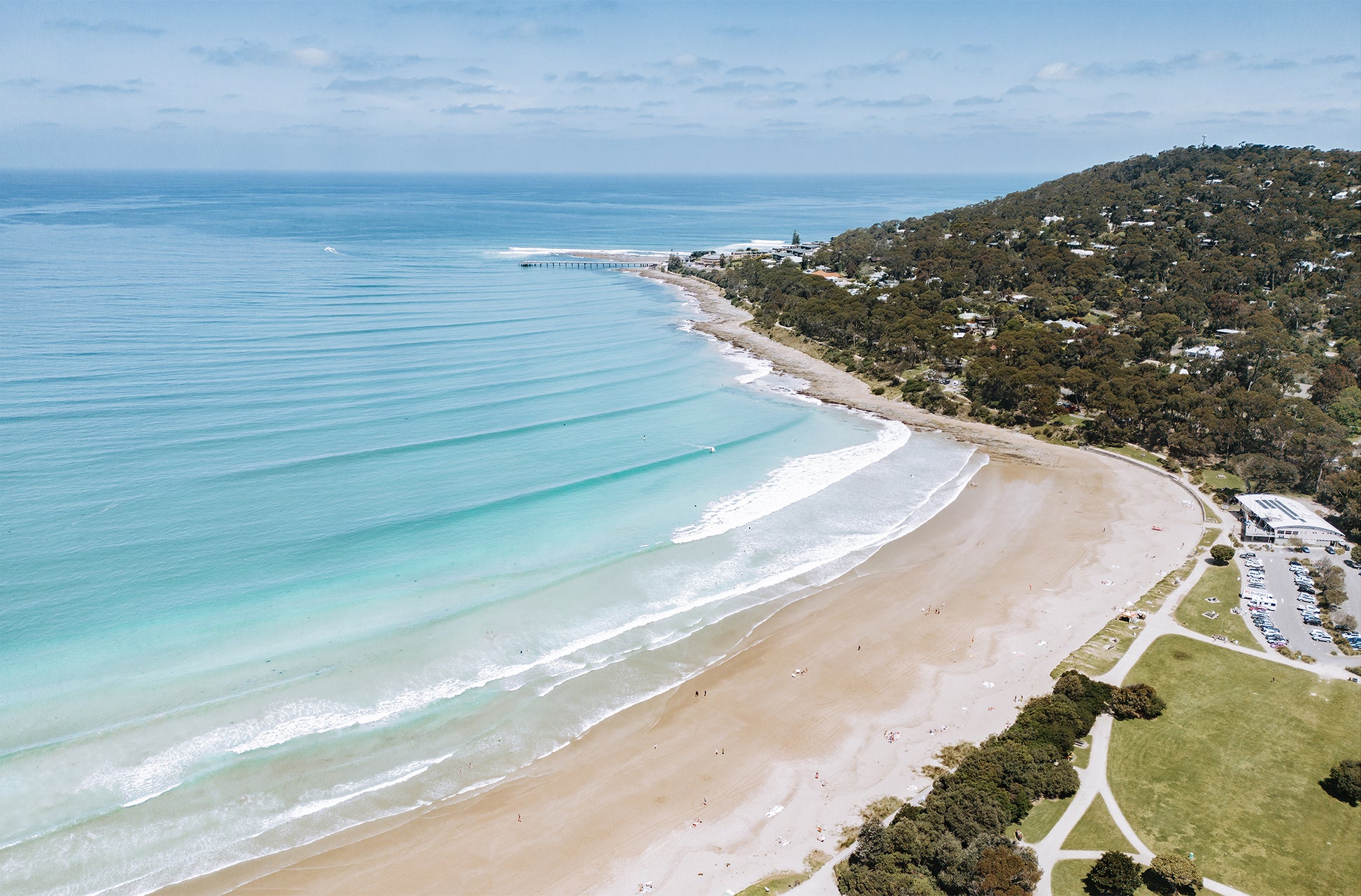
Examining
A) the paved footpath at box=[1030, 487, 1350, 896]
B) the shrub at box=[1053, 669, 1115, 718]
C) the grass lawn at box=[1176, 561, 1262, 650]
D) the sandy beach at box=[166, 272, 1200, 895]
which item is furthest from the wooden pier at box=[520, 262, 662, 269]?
the shrub at box=[1053, 669, 1115, 718]

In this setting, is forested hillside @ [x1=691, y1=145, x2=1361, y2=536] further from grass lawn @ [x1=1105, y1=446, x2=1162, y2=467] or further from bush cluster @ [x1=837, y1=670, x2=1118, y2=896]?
bush cluster @ [x1=837, y1=670, x2=1118, y2=896]

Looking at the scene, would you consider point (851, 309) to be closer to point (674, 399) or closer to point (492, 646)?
point (674, 399)

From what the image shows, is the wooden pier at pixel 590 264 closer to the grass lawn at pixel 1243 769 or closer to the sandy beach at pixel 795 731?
the sandy beach at pixel 795 731

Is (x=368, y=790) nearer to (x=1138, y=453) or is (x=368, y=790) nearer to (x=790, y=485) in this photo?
(x=790, y=485)

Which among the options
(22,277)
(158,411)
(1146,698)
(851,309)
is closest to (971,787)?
(1146,698)

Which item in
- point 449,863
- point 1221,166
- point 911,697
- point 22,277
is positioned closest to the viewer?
point 449,863

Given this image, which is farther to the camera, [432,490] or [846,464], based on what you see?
[846,464]

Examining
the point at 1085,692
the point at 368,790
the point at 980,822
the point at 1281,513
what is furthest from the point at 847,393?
the point at 368,790
